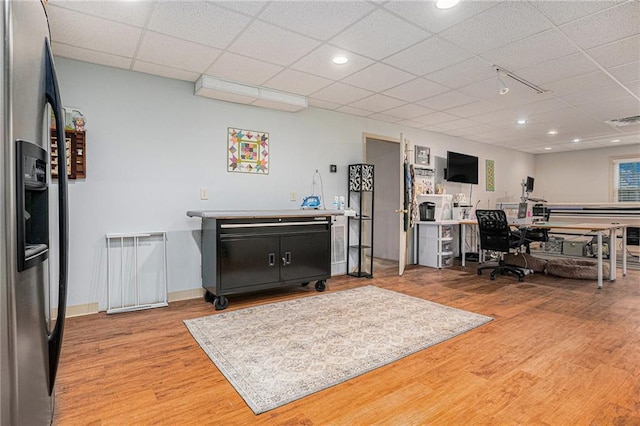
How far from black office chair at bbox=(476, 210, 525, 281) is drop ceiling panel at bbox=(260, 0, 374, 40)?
3.59 metres

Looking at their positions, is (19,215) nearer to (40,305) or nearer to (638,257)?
(40,305)

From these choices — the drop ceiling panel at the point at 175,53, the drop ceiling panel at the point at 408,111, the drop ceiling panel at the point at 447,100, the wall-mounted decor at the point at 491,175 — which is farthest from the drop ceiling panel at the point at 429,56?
the wall-mounted decor at the point at 491,175

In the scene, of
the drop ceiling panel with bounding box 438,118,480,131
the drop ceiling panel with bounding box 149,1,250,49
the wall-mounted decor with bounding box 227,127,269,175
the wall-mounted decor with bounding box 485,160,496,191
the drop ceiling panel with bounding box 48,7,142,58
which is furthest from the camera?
the wall-mounted decor with bounding box 485,160,496,191

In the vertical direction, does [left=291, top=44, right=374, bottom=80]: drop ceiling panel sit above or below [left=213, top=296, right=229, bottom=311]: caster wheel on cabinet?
above

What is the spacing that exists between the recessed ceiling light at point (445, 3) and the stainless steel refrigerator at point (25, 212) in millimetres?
2214

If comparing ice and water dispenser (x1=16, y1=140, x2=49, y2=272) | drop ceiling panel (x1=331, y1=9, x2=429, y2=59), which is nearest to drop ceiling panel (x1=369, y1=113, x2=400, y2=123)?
drop ceiling panel (x1=331, y1=9, x2=429, y2=59)

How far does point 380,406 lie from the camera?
1847 millimetres

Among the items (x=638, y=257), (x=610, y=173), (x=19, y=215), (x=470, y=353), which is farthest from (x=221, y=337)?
(x=610, y=173)

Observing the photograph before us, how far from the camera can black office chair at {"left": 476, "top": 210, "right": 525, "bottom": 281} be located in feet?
16.1

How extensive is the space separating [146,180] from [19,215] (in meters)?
2.96

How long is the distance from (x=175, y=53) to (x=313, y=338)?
2.76 meters

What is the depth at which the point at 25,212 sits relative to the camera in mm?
1011

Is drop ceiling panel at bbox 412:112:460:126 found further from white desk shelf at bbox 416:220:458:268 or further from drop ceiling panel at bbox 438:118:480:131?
white desk shelf at bbox 416:220:458:268

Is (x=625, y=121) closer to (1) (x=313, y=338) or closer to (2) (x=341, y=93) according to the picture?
(2) (x=341, y=93)
